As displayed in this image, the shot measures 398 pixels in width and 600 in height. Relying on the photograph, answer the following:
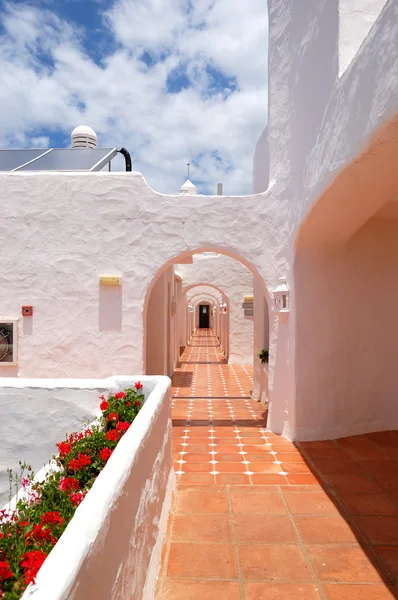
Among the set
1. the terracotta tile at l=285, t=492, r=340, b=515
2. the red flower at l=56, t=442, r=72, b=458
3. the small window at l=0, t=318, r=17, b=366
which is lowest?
the terracotta tile at l=285, t=492, r=340, b=515

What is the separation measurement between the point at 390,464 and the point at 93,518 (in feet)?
16.5

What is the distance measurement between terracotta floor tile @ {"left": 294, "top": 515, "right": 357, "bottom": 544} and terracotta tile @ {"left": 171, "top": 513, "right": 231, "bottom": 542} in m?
0.71

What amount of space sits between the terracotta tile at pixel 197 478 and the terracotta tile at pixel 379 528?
5.74 ft

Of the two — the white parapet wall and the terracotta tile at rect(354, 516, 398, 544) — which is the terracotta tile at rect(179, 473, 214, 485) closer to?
the white parapet wall

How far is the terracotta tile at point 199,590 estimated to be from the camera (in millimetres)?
3260

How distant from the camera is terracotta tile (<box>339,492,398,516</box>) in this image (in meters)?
4.54

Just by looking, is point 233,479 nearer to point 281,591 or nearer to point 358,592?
point 281,591

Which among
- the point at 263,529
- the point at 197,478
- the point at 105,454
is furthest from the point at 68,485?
the point at 197,478

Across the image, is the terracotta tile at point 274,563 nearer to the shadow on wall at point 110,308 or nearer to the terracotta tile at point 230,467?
the terracotta tile at point 230,467

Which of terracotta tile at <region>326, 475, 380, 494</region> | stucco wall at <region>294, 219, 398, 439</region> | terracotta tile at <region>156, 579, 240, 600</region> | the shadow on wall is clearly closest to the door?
the shadow on wall

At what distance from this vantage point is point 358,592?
10.8ft

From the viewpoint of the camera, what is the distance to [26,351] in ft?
25.3

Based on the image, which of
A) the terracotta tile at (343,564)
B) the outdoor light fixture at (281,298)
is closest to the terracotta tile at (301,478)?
the terracotta tile at (343,564)

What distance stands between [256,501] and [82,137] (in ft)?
35.5
